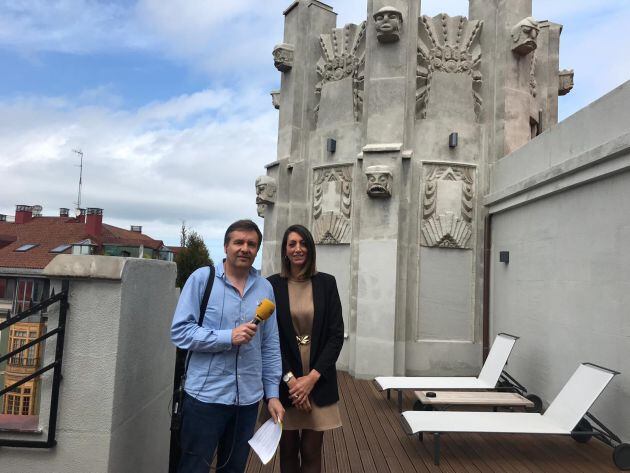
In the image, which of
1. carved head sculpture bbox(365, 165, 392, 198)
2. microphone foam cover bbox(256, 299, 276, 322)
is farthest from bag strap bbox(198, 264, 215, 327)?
carved head sculpture bbox(365, 165, 392, 198)

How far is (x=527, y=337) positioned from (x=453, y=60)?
4.82 meters

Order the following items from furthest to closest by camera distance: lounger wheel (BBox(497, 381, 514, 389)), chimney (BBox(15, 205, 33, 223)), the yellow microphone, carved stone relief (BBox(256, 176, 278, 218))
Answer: chimney (BBox(15, 205, 33, 223))
carved stone relief (BBox(256, 176, 278, 218))
lounger wheel (BBox(497, 381, 514, 389))
the yellow microphone

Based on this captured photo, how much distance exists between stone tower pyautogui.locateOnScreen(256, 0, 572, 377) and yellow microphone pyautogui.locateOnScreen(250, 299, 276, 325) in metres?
5.88

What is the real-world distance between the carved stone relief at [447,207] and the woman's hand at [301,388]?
231 inches

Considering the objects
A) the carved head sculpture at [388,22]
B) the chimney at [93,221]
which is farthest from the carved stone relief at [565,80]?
the chimney at [93,221]

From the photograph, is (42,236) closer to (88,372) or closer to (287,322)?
(88,372)

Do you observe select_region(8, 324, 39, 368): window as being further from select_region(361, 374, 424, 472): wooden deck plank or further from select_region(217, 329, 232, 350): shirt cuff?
select_region(361, 374, 424, 472): wooden deck plank

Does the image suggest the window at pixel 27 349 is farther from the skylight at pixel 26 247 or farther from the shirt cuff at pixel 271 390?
the skylight at pixel 26 247

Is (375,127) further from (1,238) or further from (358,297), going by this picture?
(1,238)

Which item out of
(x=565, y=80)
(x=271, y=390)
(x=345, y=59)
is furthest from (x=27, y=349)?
(x=565, y=80)

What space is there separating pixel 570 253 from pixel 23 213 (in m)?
35.2

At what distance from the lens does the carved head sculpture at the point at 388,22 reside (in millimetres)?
8281

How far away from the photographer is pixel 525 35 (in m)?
8.37

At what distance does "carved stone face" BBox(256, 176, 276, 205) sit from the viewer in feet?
33.3
